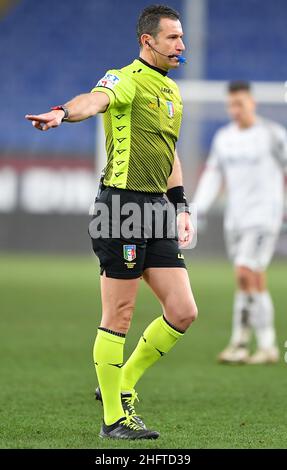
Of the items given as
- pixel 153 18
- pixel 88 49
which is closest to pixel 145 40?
pixel 153 18

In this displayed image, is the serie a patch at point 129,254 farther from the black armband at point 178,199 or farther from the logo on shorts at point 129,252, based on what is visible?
the black armband at point 178,199

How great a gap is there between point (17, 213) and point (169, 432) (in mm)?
15545

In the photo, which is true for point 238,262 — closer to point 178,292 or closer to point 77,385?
point 77,385

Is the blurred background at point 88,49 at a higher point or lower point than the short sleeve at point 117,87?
higher

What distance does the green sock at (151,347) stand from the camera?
525 cm

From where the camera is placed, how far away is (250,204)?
888 centimetres

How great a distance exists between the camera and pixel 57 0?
25.7m

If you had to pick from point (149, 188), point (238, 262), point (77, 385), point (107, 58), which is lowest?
point (77, 385)

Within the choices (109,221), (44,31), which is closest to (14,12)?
(44,31)

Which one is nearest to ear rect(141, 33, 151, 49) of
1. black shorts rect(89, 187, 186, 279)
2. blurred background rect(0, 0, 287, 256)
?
black shorts rect(89, 187, 186, 279)

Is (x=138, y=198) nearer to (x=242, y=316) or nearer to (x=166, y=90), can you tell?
(x=166, y=90)

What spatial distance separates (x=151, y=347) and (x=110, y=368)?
35cm

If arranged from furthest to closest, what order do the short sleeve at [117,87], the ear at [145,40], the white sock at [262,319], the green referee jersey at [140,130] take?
the white sock at [262,319]
the ear at [145,40]
the green referee jersey at [140,130]
the short sleeve at [117,87]

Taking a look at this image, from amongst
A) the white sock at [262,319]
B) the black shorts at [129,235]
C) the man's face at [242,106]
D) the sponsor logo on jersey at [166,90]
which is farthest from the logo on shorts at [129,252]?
the man's face at [242,106]
